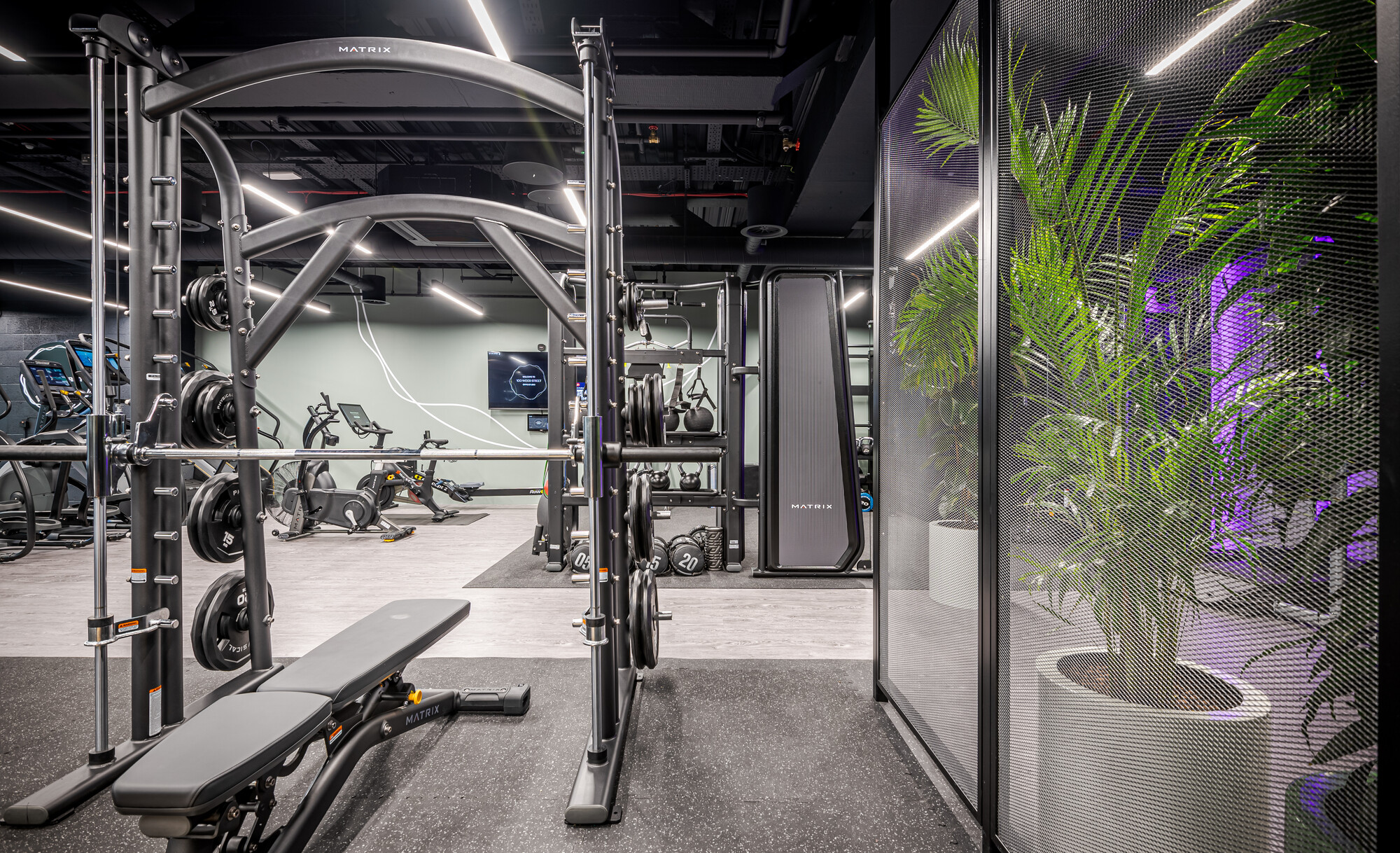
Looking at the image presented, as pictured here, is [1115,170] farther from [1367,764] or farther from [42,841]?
[42,841]

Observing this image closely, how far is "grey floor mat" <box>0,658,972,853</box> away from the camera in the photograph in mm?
1452

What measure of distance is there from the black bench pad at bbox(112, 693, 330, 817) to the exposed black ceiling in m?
3.18

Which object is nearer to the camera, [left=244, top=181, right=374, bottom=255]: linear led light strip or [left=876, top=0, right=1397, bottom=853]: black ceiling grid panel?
[left=876, top=0, right=1397, bottom=853]: black ceiling grid panel

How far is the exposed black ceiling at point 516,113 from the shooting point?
3148 mm

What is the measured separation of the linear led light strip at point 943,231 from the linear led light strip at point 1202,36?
45 cm

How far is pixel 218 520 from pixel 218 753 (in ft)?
4.02

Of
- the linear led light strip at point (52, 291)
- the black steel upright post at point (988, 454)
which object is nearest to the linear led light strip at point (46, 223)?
the linear led light strip at point (52, 291)

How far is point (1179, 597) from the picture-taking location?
3.07 feet

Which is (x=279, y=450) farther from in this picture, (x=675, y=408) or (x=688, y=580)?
(x=675, y=408)

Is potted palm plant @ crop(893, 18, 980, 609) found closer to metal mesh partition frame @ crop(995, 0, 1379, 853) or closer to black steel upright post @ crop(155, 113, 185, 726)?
metal mesh partition frame @ crop(995, 0, 1379, 853)

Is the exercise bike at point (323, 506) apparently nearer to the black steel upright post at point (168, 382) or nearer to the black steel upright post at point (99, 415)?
the black steel upright post at point (168, 382)

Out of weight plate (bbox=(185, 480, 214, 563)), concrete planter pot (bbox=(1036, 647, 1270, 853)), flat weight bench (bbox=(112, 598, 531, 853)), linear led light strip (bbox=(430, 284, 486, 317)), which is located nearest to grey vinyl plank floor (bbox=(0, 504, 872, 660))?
flat weight bench (bbox=(112, 598, 531, 853))

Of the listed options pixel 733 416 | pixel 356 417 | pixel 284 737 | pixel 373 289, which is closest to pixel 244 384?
pixel 284 737

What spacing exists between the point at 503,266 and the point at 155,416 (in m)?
6.55
